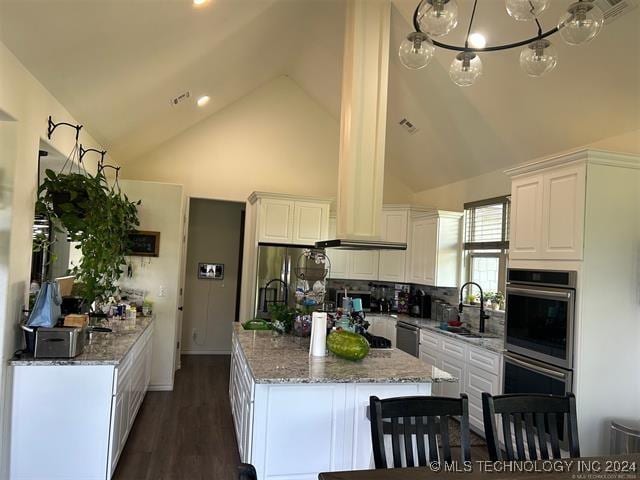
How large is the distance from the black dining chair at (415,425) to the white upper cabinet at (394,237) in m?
4.23

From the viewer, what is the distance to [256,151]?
630 cm

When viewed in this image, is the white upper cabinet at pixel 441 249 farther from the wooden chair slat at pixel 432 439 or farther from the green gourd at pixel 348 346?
the wooden chair slat at pixel 432 439

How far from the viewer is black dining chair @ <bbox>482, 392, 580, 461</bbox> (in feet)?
6.22

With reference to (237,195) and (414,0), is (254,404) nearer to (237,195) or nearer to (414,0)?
(414,0)

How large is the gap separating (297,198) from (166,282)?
1.95 metres

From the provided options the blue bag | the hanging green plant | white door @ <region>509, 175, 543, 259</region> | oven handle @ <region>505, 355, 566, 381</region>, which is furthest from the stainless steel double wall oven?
the blue bag

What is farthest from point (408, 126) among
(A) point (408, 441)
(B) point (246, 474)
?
(B) point (246, 474)

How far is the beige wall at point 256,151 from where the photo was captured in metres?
6.00

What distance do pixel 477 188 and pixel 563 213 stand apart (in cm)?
222

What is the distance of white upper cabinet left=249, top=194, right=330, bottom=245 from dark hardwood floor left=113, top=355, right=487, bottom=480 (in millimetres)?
2015

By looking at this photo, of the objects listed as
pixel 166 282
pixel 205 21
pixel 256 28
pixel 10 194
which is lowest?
pixel 166 282

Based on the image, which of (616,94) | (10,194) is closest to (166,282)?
(10,194)

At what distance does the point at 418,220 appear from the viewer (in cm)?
591

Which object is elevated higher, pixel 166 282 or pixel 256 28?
pixel 256 28
